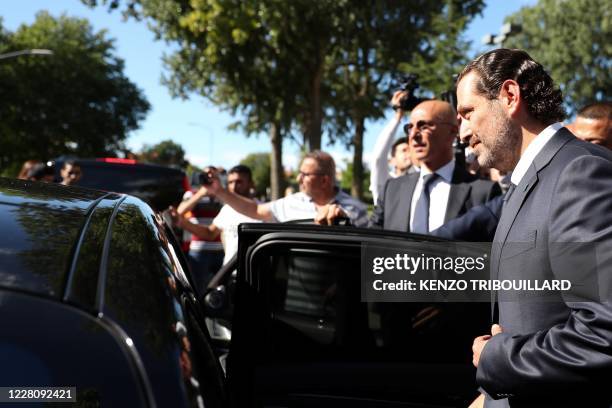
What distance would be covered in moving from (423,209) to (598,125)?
103cm

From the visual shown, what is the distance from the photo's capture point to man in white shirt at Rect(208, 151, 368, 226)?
5098mm

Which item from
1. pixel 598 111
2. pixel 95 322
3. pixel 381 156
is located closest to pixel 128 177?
pixel 381 156

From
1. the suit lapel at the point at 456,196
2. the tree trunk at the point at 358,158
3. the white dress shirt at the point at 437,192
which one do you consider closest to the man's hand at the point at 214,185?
the white dress shirt at the point at 437,192

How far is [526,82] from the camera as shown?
199cm

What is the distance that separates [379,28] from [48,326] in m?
21.4

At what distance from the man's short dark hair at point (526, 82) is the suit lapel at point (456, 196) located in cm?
192

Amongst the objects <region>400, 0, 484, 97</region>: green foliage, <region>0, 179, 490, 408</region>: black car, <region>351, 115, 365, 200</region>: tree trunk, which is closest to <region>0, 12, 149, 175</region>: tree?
<region>351, 115, 365, 200</region>: tree trunk

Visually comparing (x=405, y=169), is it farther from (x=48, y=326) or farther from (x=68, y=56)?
(x=68, y=56)

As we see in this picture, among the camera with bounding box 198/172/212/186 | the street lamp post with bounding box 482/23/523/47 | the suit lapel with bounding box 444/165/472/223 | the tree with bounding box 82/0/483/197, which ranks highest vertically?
the tree with bounding box 82/0/483/197

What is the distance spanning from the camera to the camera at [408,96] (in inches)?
182

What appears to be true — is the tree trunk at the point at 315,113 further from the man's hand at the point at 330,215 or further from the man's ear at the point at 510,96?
the man's ear at the point at 510,96

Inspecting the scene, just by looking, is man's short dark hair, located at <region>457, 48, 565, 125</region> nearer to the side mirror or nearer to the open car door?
the open car door

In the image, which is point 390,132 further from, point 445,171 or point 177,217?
point 177,217

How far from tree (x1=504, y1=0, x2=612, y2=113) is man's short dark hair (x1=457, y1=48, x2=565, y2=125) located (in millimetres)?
39364
